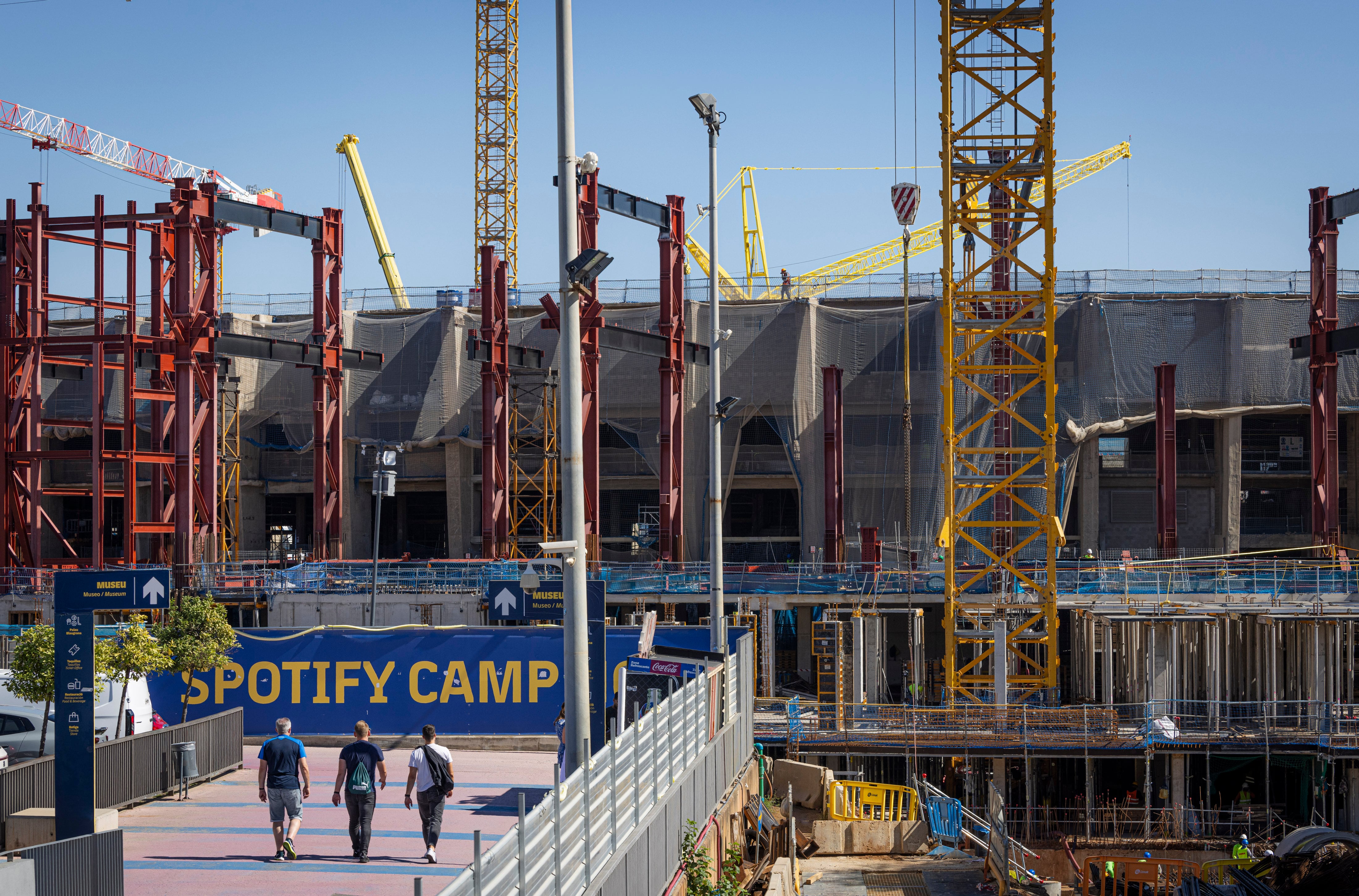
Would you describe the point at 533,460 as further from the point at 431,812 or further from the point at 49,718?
the point at 431,812

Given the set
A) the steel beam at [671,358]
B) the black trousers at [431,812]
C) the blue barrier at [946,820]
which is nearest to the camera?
the black trousers at [431,812]

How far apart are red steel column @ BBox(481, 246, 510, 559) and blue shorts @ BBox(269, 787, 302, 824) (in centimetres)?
3387

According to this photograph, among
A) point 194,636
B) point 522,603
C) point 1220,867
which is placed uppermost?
point 522,603

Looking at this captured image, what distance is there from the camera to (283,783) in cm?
1439

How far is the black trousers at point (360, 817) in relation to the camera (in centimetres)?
1412

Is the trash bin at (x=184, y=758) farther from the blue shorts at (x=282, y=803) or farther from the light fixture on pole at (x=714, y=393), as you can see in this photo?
the light fixture on pole at (x=714, y=393)

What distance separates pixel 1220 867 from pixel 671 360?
27.7m

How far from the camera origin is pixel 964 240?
42.6 meters

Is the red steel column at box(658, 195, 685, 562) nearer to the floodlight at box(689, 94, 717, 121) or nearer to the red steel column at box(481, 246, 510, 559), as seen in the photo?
the red steel column at box(481, 246, 510, 559)

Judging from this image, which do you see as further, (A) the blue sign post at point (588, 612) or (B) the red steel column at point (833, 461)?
(B) the red steel column at point (833, 461)

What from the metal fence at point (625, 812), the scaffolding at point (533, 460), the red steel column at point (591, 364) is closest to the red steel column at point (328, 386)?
the scaffolding at point (533, 460)

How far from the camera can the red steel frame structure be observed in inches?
1684

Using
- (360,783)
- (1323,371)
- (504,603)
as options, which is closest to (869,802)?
(504,603)

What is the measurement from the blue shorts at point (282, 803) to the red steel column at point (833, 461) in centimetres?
3422
